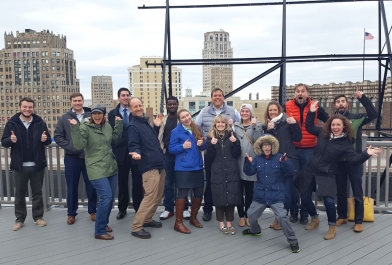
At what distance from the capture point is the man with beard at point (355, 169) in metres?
4.16

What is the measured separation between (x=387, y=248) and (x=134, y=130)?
302 centimetres

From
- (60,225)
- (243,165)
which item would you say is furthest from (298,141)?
(60,225)

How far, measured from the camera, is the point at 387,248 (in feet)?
12.3

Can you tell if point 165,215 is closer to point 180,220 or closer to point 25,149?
point 180,220

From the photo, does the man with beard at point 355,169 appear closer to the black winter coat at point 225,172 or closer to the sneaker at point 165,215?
the black winter coat at point 225,172

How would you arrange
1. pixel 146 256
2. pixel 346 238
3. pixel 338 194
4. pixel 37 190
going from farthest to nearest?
1. pixel 37 190
2. pixel 338 194
3. pixel 346 238
4. pixel 146 256

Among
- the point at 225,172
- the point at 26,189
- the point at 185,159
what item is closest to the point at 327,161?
the point at 225,172

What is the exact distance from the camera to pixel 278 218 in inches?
148

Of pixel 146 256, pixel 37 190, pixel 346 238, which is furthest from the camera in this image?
pixel 37 190

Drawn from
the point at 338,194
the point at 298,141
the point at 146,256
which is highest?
the point at 298,141

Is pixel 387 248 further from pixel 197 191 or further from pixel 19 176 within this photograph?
pixel 19 176

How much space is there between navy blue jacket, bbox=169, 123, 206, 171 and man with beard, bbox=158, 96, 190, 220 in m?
0.40

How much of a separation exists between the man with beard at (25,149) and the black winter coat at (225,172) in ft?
7.07

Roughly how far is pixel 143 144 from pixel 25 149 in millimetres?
1539
